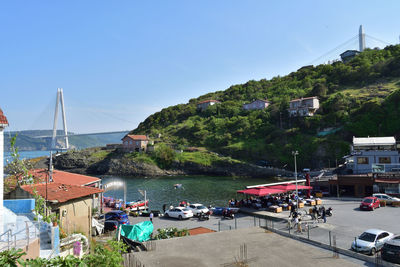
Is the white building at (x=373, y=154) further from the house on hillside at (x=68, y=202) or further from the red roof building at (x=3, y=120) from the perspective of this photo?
the red roof building at (x=3, y=120)

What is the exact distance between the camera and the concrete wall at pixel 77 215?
59.7ft

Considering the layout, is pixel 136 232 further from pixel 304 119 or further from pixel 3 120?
pixel 304 119

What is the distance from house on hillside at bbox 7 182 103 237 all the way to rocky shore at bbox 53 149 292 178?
6159 cm

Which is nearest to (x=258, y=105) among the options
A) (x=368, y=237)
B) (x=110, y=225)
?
(x=110, y=225)

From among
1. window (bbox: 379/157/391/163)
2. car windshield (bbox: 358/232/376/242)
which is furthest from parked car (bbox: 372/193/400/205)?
car windshield (bbox: 358/232/376/242)

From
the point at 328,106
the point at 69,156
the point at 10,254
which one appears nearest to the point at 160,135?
the point at 69,156

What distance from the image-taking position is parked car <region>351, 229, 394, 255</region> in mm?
15438

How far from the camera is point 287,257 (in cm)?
1389

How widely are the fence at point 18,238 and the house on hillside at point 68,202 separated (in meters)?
6.18

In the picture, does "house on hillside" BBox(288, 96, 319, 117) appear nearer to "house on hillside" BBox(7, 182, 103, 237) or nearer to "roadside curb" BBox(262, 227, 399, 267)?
"roadside curb" BBox(262, 227, 399, 267)

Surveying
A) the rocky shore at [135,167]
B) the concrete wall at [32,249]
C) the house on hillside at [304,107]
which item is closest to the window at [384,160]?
the rocky shore at [135,167]

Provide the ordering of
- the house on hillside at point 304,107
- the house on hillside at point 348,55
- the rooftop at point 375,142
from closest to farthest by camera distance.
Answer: the rooftop at point 375,142, the house on hillside at point 304,107, the house on hillside at point 348,55

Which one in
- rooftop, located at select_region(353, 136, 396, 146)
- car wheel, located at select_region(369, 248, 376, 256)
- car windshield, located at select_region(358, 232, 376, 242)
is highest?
rooftop, located at select_region(353, 136, 396, 146)

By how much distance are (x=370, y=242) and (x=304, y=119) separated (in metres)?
77.7
